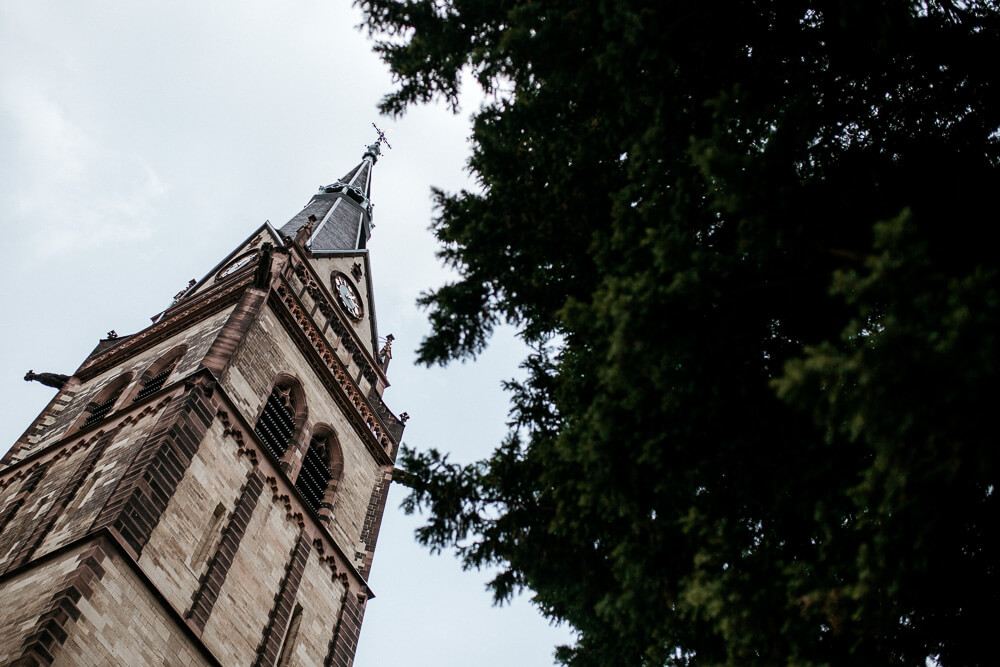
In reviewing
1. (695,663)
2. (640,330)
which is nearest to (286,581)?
(695,663)

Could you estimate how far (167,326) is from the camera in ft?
71.3

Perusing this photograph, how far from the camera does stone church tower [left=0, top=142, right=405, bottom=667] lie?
12.6 meters

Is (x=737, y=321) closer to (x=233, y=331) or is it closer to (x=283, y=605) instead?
(x=283, y=605)

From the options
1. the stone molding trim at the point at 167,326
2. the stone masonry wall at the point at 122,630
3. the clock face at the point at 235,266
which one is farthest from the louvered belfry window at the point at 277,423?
the clock face at the point at 235,266

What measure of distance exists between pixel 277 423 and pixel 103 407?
4.51 meters

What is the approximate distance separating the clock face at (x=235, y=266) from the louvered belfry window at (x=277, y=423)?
6.70 metres

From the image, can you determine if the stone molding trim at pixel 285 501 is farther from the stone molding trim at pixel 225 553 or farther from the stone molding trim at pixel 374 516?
the stone molding trim at pixel 374 516

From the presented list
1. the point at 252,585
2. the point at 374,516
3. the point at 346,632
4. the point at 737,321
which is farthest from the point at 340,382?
the point at 737,321

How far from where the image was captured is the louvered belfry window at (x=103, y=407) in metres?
20.0

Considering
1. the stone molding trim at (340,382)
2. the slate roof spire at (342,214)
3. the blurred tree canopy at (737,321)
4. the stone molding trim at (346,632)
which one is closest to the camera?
the blurred tree canopy at (737,321)

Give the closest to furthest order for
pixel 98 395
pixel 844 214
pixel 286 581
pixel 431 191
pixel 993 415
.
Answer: pixel 993 415
pixel 844 214
pixel 431 191
pixel 286 581
pixel 98 395

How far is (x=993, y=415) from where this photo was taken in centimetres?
520

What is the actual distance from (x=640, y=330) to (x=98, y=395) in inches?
689

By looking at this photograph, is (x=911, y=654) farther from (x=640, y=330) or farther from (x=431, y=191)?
(x=431, y=191)
